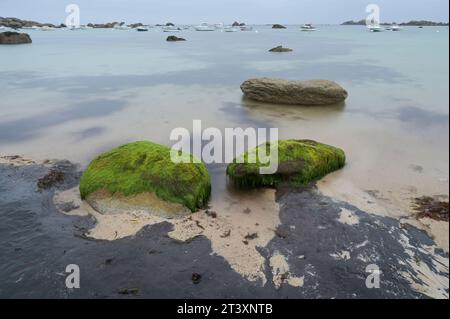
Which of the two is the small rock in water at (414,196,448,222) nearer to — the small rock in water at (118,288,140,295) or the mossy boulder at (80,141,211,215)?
the mossy boulder at (80,141,211,215)

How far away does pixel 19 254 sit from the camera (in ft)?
18.3

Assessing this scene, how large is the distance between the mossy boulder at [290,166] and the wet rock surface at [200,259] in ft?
3.26

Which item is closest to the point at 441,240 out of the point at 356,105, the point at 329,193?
the point at 329,193

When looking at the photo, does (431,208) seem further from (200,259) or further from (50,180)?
(50,180)

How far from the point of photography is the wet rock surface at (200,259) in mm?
4895

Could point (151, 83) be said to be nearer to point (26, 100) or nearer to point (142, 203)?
point (26, 100)

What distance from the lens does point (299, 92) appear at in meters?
15.1

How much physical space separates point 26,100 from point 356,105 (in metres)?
14.6

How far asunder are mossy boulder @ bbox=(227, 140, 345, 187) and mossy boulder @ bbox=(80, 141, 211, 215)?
830mm

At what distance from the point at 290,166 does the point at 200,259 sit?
323cm
